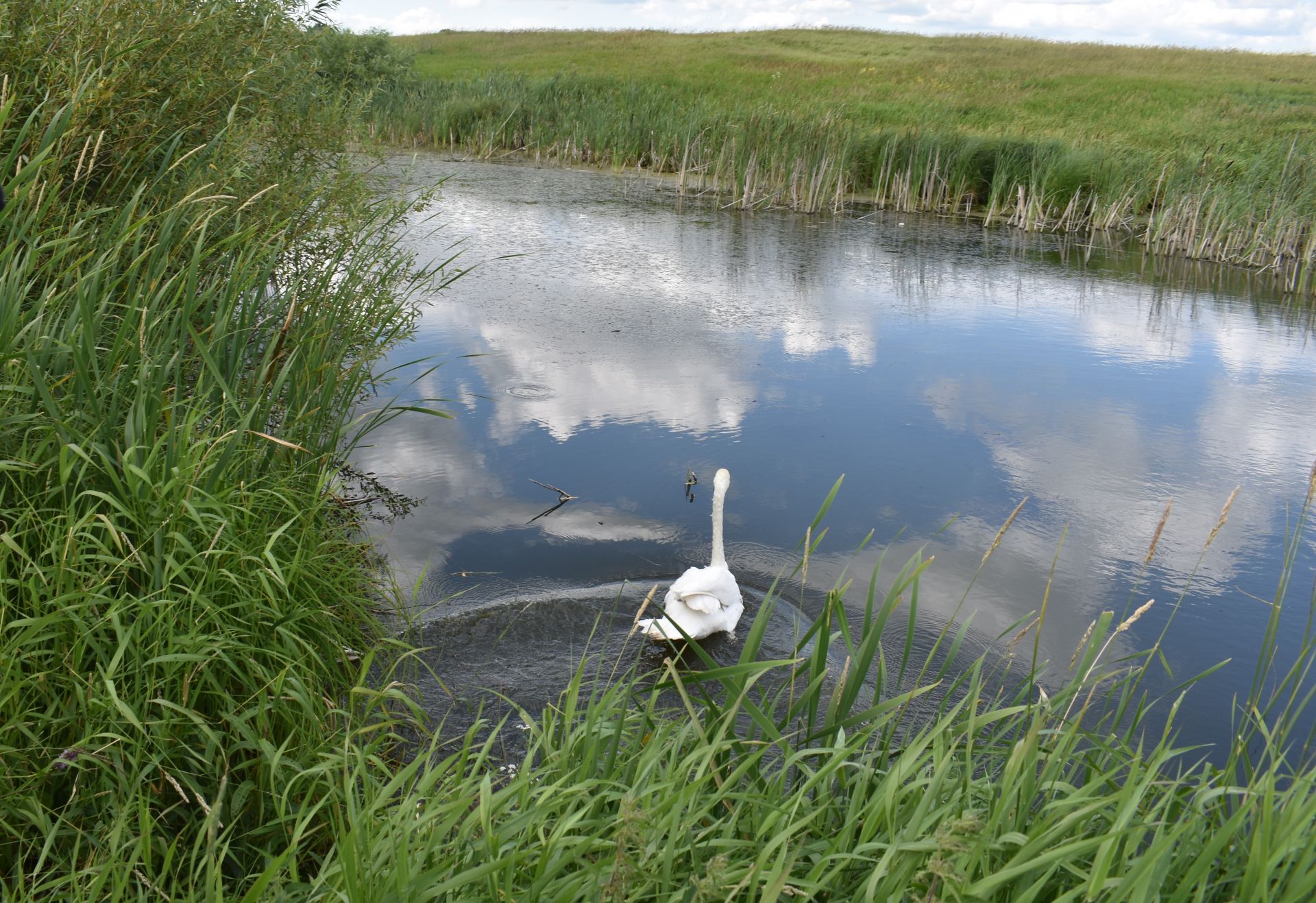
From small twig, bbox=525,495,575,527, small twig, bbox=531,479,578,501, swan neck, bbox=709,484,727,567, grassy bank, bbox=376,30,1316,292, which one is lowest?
small twig, bbox=525,495,575,527

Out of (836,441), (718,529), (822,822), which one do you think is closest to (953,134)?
(836,441)

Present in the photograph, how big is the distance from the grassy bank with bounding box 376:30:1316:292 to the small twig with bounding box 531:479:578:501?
921cm

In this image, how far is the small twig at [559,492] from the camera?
4801 millimetres

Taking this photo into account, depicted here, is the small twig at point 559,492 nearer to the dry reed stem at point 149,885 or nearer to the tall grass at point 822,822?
the tall grass at point 822,822

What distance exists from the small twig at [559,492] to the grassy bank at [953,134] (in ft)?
30.2

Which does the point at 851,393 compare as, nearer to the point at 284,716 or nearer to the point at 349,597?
the point at 349,597

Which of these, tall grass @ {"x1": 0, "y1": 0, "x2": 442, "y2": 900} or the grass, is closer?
the grass

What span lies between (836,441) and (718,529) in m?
2.35

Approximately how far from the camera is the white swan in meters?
3.46

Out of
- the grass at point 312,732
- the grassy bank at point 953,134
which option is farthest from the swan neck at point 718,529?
the grassy bank at point 953,134

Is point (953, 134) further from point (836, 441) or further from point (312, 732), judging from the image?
point (312, 732)

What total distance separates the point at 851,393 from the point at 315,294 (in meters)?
4.16

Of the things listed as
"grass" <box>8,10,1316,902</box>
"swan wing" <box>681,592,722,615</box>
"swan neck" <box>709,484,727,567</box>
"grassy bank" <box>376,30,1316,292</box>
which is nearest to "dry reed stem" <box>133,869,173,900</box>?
"grass" <box>8,10,1316,902</box>

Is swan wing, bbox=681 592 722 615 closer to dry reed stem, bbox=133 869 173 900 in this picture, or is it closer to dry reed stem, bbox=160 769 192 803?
dry reed stem, bbox=160 769 192 803
